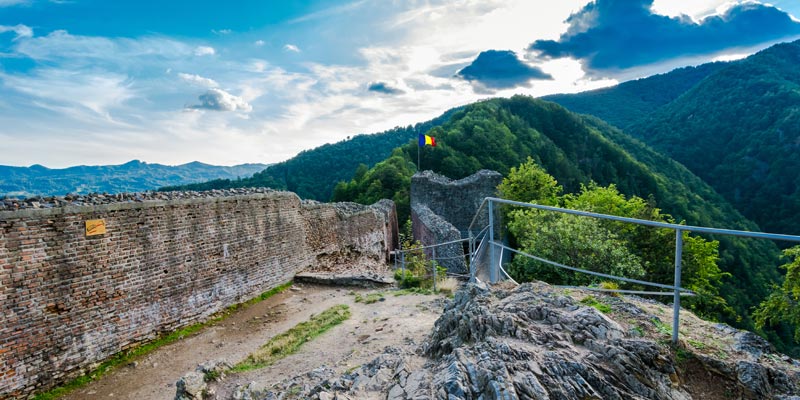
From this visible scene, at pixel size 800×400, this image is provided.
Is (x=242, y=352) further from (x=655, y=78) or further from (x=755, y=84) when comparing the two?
(x=655, y=78)

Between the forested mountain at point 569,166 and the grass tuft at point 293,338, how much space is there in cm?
2670

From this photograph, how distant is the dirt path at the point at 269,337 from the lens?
18.7 feet

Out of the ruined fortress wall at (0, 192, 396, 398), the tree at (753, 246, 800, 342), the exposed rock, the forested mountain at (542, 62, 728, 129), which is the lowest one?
the tree at (753, 246, 800, 342)

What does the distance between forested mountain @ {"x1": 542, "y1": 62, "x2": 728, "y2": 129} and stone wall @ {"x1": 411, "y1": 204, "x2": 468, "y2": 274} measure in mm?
106051

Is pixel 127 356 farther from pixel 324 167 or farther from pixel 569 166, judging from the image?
pixel 324 167

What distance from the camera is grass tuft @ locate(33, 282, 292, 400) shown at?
6.20 meters

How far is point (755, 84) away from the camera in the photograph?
7412cm

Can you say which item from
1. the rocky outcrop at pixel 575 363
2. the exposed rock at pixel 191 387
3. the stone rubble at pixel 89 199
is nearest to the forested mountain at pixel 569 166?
the stone rubble at pixel 89 199

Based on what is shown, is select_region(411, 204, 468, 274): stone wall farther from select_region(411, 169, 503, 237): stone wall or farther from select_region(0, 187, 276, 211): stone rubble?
select_region(0, 187, 276, 211): stone rubble

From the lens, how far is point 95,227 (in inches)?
276

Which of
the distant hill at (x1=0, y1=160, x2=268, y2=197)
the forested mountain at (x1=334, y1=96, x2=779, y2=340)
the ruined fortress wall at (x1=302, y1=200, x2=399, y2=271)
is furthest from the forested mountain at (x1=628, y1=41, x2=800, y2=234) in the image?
the distant hill at (x1=0, y1=160, x2=268, y2=197)

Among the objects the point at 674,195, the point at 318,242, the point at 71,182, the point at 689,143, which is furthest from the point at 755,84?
the point at 71,182

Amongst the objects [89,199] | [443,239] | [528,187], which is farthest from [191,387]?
[528,187]

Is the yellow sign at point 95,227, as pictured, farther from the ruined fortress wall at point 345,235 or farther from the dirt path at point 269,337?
the ruined fortress wall at point 345,235
